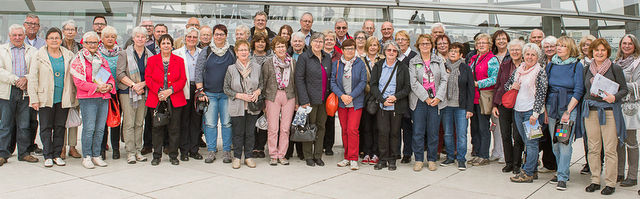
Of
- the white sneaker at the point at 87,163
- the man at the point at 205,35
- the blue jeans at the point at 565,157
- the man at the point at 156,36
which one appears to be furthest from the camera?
the man at the point at 156,36

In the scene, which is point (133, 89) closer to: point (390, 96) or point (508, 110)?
point (390, 96)

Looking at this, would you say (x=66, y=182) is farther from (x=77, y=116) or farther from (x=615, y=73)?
(x=615, y=73)

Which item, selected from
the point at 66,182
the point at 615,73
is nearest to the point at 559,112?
the point at 615,73

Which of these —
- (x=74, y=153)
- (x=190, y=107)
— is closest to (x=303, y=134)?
(x=190, y=107)

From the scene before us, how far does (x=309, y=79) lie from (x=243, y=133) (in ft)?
3.60

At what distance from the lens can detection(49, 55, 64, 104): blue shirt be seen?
17.9 feet

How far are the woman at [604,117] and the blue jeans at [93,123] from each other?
5.46 m

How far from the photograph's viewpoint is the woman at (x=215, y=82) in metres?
5.70

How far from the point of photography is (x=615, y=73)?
4.45m

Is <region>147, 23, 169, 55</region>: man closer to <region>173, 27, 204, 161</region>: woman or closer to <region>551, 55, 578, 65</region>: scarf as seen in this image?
<region>173, 27, 204, 161</region>: woman

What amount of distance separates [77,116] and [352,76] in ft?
11.5

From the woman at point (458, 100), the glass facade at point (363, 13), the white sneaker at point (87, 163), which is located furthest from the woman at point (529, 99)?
the glass facade at point (363, 13)

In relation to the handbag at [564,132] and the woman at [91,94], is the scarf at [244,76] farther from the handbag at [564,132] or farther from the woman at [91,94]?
the handbag at [564,132]

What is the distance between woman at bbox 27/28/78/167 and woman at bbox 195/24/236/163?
157cm
